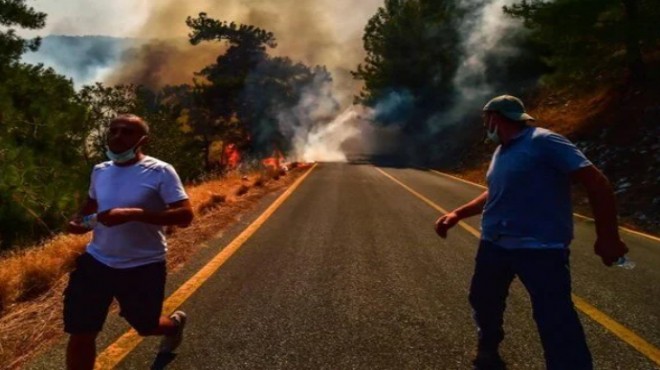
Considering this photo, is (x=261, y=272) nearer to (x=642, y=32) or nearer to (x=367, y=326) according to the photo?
(x=367, y=326)

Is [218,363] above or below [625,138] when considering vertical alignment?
below

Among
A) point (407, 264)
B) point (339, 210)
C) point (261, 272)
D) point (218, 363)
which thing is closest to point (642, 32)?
point (339, 210)

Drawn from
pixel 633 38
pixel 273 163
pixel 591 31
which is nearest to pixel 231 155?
pixel 273 163

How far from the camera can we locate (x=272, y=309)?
433 centimetres

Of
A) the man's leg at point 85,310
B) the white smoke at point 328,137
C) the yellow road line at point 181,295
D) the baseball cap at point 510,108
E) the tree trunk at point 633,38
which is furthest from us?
the white smoke at point 328,137

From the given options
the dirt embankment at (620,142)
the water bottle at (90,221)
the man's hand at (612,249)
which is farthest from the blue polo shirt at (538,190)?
→ the dirt embankment at (620,142)

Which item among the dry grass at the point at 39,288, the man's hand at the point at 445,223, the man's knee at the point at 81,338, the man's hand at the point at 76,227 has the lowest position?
the dry grass at the point at 39,288

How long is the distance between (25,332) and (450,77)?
35.2 meters

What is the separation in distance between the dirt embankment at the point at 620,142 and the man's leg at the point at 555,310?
896 centimetres

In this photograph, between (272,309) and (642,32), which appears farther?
(642,32)

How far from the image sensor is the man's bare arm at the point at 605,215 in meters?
2.65

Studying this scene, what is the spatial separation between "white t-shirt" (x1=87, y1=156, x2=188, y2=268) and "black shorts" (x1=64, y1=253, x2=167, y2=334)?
0.05 meters

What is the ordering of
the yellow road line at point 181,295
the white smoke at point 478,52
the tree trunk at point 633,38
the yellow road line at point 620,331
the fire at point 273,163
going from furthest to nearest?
the white smoke at point 478,52
the fire at point 273,163
the tree trunk at point 633,38
the yellow road line at point 620,331
the yellow road line at point 181,295

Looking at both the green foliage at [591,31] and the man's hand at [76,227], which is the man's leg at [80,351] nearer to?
the man's hand at [76,227]
